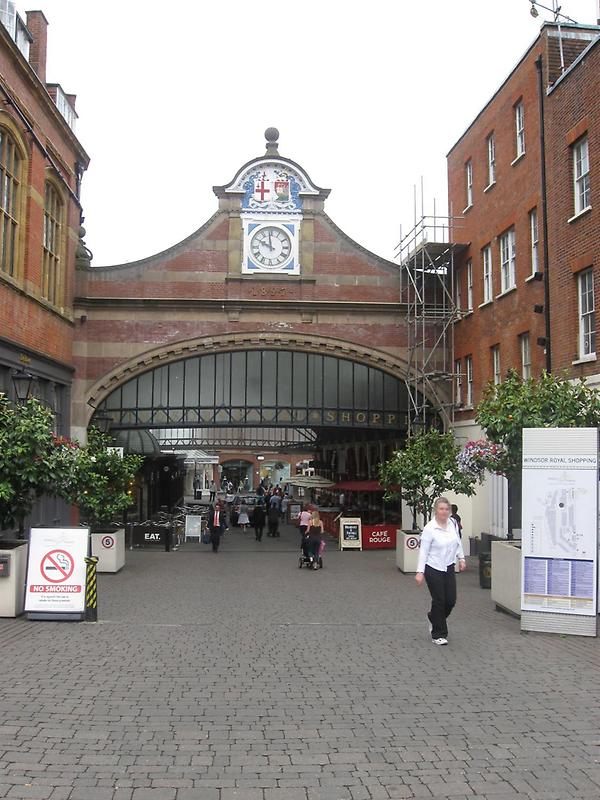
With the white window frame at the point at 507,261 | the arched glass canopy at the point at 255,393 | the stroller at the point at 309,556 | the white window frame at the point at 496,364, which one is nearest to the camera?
the stroller at the point at 309,556

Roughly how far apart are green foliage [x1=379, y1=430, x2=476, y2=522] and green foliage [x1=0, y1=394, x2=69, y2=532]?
9.63 m

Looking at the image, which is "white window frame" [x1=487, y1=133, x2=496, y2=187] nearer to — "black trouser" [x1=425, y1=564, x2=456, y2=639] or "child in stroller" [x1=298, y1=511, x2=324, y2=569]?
"child in stroller" [x1=298, y1=511, x2=324, y2=569]

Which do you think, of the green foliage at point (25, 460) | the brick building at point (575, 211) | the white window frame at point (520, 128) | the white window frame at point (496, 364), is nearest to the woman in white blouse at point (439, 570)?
the green foliage at point (25, 460)

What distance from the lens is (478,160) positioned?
82.3 feet

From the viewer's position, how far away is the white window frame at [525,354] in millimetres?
21688

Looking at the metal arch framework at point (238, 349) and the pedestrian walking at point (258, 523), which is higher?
the metal arch framework at point (238, 349)

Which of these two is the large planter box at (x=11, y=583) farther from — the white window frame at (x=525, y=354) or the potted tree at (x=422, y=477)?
the white window frame at (x=525, y=354)

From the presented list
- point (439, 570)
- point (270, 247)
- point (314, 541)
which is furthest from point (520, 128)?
point (439, 570)

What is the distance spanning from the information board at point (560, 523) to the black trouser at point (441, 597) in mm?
1352

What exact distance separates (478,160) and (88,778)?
23327 mm

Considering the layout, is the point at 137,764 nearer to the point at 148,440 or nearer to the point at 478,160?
the point at 478,160

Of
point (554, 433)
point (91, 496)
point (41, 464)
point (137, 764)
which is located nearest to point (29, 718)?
point (137, 764)

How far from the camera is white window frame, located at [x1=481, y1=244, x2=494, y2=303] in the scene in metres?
24.4

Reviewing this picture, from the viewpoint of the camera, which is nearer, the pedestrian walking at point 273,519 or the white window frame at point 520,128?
the white window frame at point 520,128
